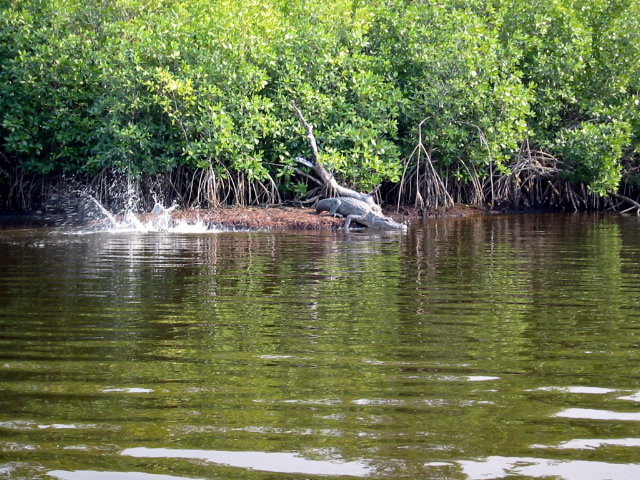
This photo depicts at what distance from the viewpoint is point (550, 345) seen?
15.3ft

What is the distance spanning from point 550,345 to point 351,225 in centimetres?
1039

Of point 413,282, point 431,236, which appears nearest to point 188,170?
point 431,236

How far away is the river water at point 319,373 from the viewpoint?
2896mm

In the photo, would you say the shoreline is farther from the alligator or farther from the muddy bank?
the alligator

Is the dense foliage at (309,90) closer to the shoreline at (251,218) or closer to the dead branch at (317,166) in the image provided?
the dead branch at (317,166)

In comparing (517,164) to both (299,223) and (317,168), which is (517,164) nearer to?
(317,168)

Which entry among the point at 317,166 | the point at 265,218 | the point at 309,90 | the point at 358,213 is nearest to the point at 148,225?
the point at 265,218

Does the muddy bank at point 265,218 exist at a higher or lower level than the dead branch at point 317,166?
lower

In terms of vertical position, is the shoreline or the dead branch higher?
the dead branch

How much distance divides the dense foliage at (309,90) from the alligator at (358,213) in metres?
1.64

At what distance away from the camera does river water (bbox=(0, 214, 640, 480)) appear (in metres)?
2.90

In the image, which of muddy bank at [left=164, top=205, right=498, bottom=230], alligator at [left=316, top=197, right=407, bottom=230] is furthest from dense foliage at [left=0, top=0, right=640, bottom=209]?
alligator at [left=316, top=197, right=407, bottom=230]

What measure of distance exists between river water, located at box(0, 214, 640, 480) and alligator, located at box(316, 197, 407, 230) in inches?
240

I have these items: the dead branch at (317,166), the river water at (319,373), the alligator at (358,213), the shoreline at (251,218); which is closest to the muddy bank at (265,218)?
the shoreline at (251,218)
